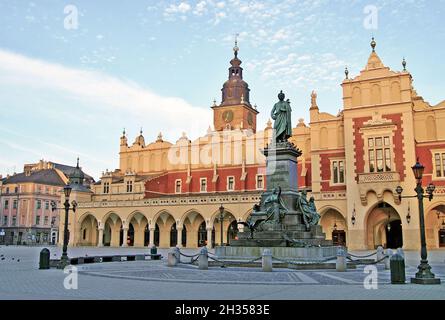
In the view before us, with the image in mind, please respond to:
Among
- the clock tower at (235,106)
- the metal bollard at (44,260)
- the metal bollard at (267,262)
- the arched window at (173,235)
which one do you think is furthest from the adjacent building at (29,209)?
the metal bollard at (267,262)

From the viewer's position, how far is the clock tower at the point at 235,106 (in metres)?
62.5

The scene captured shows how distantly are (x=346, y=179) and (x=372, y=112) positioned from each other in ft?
20.0

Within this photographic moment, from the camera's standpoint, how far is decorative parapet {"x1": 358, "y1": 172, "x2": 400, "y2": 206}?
38.8 meters

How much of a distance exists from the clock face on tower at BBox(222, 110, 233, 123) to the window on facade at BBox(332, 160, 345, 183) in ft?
73.7

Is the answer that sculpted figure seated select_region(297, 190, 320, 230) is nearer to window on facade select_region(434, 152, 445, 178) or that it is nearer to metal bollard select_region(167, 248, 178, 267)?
metal bollard select_region(167, 248, 178, 267)

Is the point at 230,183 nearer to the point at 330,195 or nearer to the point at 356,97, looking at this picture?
the point at 330,195

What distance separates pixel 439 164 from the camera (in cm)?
3975

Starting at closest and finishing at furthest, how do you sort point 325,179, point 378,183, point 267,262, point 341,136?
point 267,262, point 378,183, point 325,179, point 341,136

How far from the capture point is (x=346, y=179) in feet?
135

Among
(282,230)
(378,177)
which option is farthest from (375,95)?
(282,230)

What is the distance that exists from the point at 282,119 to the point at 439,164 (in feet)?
77.3

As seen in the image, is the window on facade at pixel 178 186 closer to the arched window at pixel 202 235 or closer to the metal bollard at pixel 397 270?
the arched window at pixel 202 235
